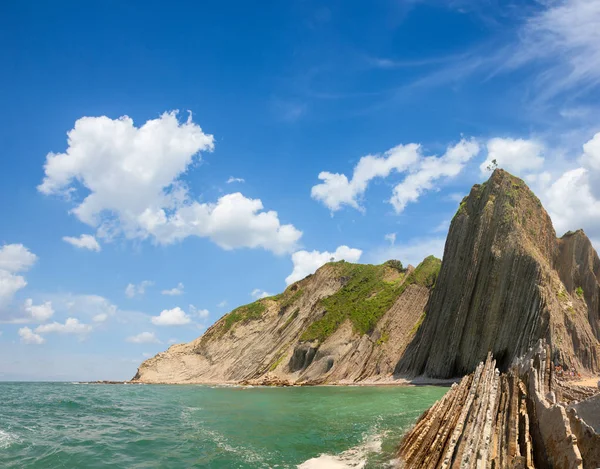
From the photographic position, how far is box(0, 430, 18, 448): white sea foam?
15931mm

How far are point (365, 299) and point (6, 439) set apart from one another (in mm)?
59578

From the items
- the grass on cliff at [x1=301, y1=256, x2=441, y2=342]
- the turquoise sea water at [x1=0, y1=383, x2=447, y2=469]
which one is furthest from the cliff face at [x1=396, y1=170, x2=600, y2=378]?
the turquoise sea water at [x1=0, y1=383, x2=447, y2=469]

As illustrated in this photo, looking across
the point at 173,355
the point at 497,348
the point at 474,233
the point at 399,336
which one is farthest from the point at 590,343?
the point at 173,355

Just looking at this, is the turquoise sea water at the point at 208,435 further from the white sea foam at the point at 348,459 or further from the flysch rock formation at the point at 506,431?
the flysch rock formation at the point at 506,431

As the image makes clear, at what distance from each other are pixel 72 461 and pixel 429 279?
58259 millimetres

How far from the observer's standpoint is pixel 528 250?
4184cm

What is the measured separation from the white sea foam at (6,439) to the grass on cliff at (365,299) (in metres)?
50.0

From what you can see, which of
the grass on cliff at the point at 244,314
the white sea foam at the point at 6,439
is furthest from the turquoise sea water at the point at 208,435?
the grass on cliff at the point at 244,314

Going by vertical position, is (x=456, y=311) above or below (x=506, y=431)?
above

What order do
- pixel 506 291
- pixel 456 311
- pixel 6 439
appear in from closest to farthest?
pixel 6 439 → pixel 506 291 → pixel 456 311

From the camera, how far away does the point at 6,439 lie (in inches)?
667

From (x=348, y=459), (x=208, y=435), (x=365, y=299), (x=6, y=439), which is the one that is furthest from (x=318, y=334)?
(x=348, y=459)

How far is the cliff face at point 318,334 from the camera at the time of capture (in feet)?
196

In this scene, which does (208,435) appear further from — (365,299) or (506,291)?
(365,299)
